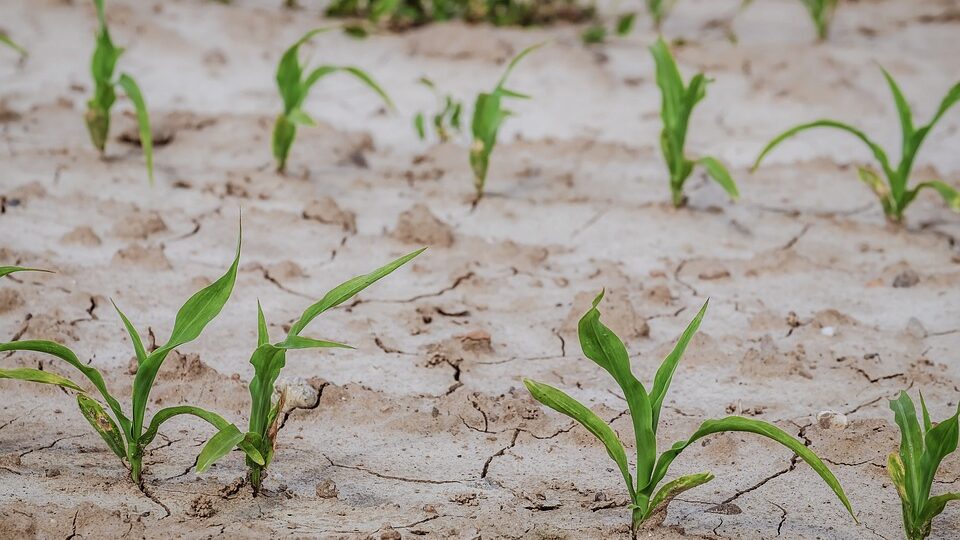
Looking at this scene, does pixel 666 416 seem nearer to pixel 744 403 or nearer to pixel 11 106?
pixel 744 403

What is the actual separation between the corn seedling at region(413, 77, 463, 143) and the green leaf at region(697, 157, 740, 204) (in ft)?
3.28

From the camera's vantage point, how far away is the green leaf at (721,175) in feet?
11.0

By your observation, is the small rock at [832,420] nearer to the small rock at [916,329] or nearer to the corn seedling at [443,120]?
the small rock at [916,329]

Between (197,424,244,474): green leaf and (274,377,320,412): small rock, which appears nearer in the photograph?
(197,424,244,474): green leaf

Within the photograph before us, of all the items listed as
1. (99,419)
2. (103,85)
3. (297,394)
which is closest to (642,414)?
(297,394)

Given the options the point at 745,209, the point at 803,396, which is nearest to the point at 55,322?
the point at 803,396

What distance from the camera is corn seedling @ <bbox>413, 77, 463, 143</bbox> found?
13.1ft

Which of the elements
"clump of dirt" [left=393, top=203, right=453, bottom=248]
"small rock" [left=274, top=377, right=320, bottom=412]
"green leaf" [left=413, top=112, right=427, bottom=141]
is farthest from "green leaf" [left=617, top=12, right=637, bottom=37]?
"small rock" [left=274, top=377, right=320, bottom=412]

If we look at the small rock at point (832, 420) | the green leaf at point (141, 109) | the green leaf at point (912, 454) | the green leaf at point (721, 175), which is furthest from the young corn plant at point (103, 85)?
the green leaf at point (912, 454)

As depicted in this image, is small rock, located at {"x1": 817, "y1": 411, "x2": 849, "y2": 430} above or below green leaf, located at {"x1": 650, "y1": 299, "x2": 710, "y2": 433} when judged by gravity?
below

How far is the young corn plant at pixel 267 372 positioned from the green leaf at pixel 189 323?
3.8 inches

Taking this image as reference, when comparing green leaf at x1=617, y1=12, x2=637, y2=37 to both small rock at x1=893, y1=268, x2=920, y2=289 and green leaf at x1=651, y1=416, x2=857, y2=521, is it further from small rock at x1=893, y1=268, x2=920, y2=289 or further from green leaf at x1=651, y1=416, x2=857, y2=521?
green leaf at x1=651, y1=416, x2=857, y2=521

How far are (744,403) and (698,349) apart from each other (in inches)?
10.4

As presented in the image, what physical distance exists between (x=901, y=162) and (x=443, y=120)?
5.74 ft
